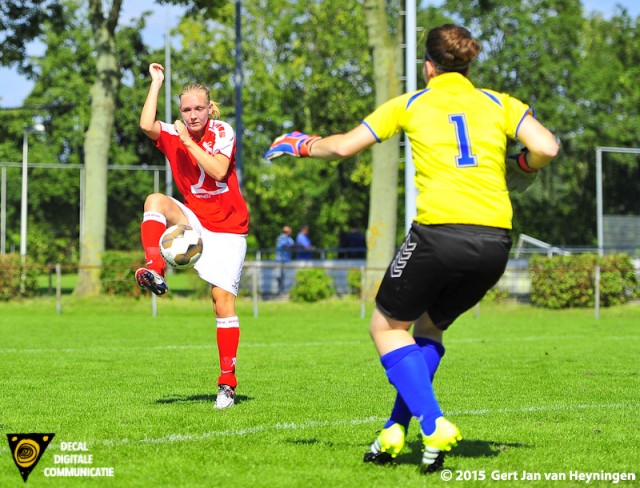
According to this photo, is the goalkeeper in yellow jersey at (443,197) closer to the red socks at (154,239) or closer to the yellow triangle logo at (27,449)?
the yellow triangle logo at (27,449)

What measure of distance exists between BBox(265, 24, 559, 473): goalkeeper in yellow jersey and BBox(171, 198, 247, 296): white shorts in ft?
9.00

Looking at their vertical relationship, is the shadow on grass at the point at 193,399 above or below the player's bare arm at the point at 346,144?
below

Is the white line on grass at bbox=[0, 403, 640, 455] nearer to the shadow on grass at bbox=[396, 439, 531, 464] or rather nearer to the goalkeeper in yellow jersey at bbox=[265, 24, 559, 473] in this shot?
the shadow on grass at bbox=[396, 439, 531, 464]

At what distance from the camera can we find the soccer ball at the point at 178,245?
8.05 metres

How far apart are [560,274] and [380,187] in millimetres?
4675

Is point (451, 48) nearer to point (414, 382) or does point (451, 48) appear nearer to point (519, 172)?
point (519, 172)

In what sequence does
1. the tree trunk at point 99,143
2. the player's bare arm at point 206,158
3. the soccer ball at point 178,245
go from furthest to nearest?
the tree trunk at point 99,143 → the soccer ball at point 178,245 → the player's bare arm at point 206,158

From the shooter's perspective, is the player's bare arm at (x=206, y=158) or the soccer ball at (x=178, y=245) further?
the soccer ball at (x=178, y=245)

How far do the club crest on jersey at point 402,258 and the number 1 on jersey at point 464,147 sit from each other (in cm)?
46

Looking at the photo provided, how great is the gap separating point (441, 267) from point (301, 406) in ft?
10.7

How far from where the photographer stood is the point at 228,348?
8461 millimetres

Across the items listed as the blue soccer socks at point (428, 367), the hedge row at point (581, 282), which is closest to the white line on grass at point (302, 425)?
the blue soccer socks at point (428, 367)

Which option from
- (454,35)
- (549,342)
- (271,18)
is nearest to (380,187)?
(549,342)

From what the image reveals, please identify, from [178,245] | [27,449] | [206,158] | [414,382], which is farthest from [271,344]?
[414,382]
